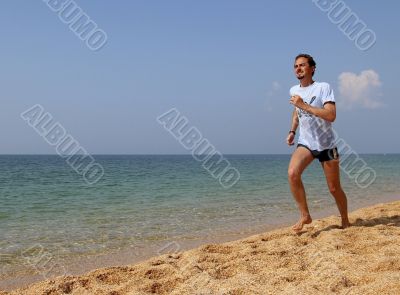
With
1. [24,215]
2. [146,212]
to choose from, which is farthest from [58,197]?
[146,212]

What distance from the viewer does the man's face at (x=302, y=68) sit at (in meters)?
4.46

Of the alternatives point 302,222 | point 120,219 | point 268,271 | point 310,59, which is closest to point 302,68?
point 310,59

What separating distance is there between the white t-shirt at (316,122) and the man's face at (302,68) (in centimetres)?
13

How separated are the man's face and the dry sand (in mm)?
1734

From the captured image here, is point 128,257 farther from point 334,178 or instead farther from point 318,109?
point 318,109

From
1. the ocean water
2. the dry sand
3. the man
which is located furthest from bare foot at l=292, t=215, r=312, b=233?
the ocean water

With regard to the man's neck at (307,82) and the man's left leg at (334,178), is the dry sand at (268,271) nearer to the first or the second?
the man's left leg at (334,178)

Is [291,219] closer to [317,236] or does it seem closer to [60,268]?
[317,236]

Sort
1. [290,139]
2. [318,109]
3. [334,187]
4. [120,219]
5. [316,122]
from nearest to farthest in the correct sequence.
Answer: [318,109] → [316,122] → [334,187] → [290,139] → [120,219]

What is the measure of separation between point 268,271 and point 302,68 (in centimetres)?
231

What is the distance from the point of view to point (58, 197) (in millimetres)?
11922

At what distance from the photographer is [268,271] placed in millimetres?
3189

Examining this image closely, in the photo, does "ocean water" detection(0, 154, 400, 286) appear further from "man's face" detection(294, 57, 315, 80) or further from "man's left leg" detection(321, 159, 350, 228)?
"man's face" detection(294, 57, 315, 80)

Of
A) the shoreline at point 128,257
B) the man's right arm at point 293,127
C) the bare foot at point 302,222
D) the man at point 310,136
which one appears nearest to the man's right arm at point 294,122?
the man's right arm at point 293,127
